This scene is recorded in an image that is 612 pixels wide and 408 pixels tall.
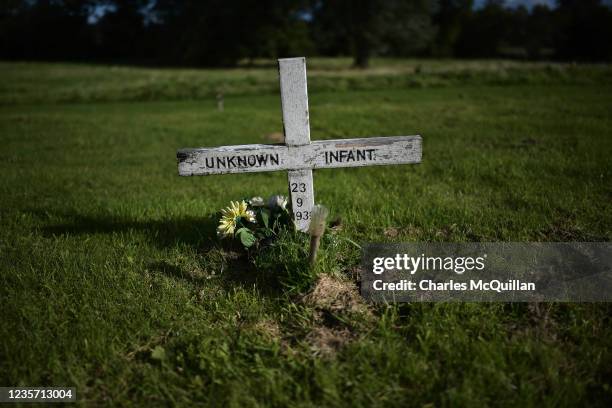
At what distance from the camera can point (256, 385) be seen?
199 centimetres

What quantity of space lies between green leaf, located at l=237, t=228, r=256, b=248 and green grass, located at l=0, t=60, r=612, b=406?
0.18m

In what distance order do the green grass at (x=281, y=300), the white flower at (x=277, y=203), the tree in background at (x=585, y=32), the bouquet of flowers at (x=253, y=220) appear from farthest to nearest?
the tree in background at (x=585, y=32), the white flower at (x=277, y=203), the bouquet of flowers at (x=253, y=220), the green grass at (x=281, y=300)

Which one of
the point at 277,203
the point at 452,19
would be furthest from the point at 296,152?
the point at 452,19

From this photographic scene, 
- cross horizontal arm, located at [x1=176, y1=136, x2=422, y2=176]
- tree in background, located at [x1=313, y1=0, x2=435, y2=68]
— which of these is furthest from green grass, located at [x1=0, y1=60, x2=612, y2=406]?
tree in background, located at [x1=313, y1=0, x2=435, y2=68]

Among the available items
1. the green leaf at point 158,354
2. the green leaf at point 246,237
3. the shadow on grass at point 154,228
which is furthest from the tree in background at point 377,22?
the green leaf at point 158,354

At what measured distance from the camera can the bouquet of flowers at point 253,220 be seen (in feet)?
9.80

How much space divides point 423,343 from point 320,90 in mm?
20682

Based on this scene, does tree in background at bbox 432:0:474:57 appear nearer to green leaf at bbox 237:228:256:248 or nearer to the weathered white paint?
the weathered white paint

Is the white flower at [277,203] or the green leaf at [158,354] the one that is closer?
the green leaf at [158,354]

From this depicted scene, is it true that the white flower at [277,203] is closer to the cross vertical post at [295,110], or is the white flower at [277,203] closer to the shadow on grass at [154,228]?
the cross vertical post at [295,110]

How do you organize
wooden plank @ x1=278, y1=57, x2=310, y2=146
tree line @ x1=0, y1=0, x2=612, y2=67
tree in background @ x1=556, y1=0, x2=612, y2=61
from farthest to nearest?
tree in background @ x1=556, y1=0, x2=612, y2=61 → tree line @ x1=0, y1=0, x2=612, y2=67 → wooden plank @ x1=278, y1=57, x2=310, y2=146

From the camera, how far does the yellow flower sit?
9.86ft

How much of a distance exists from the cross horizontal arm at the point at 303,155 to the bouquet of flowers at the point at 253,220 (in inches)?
13.8

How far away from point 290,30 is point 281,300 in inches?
2099
